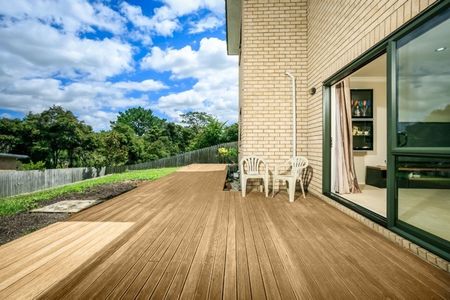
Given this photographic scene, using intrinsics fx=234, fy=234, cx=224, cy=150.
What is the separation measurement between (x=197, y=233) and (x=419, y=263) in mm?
1881

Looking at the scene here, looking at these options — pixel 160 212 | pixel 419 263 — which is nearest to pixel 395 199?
pixel 419 263

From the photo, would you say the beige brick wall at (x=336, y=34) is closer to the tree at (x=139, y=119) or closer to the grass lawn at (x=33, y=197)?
the grass lawn at (x=33, y=197)

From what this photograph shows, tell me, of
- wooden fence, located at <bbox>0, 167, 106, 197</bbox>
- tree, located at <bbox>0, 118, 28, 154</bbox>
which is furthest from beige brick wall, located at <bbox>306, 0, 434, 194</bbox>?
tree, located at <bbox>0, 118, 28, 154</bbox>

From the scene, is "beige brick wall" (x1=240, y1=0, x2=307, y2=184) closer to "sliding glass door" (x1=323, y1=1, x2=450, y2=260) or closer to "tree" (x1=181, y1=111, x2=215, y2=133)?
"sliding glass door" (x1=323, y1=1, x2=450, y2=260)

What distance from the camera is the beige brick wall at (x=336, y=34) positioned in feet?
7.18

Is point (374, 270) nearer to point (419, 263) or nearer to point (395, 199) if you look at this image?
point (419, 263)

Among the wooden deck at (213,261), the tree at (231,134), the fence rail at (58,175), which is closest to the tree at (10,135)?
the fence rail at (58,175)

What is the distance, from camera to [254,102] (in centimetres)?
480

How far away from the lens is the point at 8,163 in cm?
2058

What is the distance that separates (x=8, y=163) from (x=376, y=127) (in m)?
27.2

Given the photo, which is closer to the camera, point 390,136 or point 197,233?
point 390,136

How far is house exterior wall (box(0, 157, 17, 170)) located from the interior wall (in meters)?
26.2

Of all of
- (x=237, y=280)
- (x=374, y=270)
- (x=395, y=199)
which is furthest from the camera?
(x=395, y=199)

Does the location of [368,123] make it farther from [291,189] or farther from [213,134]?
[213,134]
